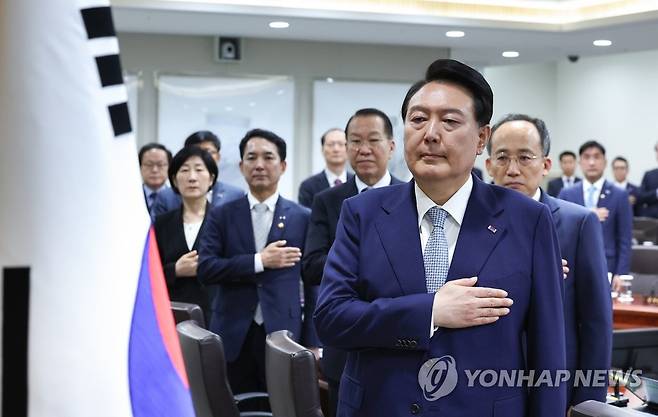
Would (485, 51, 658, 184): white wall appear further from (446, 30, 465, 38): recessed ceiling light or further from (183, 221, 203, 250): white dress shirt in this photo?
(183, 221, 203, 250): white dress shirt

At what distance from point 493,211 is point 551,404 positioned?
45cm

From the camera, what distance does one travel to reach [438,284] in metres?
2.25

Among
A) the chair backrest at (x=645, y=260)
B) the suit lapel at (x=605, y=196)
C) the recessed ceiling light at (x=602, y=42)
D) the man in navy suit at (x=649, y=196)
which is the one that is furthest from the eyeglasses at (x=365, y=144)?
the man in navy suit at (x=649, y=196)

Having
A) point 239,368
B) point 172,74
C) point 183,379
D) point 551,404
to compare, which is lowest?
point 239,368

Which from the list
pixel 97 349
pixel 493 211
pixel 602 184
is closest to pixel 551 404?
pixel 493 211

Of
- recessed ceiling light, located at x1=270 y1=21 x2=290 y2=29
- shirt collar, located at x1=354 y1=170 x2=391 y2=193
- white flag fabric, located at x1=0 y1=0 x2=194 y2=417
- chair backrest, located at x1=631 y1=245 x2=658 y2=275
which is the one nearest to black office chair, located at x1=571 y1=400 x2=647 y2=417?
white flag fabric, located at x1=0 y1=0 x2=194 y2=417

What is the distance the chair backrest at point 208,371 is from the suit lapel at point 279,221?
1152 millimetres

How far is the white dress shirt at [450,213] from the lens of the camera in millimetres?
2293

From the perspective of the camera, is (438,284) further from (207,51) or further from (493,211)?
(207,51)

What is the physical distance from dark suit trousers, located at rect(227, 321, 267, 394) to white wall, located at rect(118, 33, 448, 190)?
6801mm

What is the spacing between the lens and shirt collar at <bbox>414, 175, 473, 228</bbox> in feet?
7.54

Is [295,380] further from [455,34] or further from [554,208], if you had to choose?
[455,34]

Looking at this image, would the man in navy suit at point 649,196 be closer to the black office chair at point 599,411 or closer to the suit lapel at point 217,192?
the suit lapel at point 217,192

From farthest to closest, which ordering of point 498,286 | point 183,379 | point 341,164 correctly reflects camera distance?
1. point 341,164
2. point 498,286
3. point 183,379
